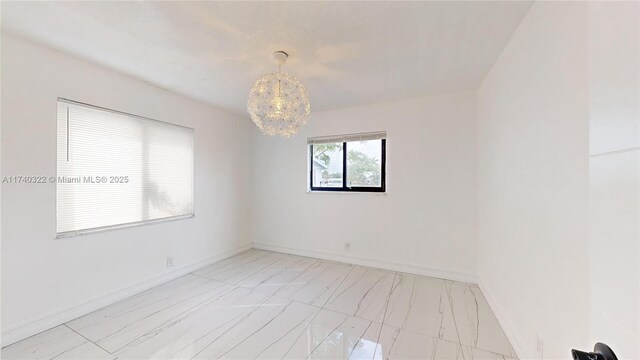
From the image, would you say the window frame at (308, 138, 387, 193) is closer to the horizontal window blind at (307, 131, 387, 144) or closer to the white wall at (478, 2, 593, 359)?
the horizontal window blind at (307, 131, 387, 144)

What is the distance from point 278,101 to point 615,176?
1.76 metres

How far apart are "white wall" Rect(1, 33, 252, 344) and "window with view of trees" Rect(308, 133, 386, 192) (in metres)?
1.95

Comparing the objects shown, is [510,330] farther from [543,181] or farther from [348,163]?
[348,163]

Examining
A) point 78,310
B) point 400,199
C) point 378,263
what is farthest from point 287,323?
point 400,199

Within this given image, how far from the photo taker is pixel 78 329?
191 centimetres

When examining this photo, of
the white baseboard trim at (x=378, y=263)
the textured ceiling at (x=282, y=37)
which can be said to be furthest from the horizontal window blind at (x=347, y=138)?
the white baseboard trim at (x=378, y=263)

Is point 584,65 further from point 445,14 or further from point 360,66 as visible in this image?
point 360,66

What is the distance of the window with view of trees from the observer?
3387mm

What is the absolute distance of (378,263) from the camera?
3270 millimetres

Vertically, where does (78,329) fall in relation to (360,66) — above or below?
below

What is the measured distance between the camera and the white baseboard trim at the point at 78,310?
5.74ft

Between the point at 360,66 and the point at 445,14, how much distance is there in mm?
820

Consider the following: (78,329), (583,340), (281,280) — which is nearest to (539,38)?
(583,340)

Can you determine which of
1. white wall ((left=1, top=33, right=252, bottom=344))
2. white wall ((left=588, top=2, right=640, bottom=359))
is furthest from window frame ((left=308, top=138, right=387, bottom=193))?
white wall ((left=588, top=2, right=640, bottom=359))
